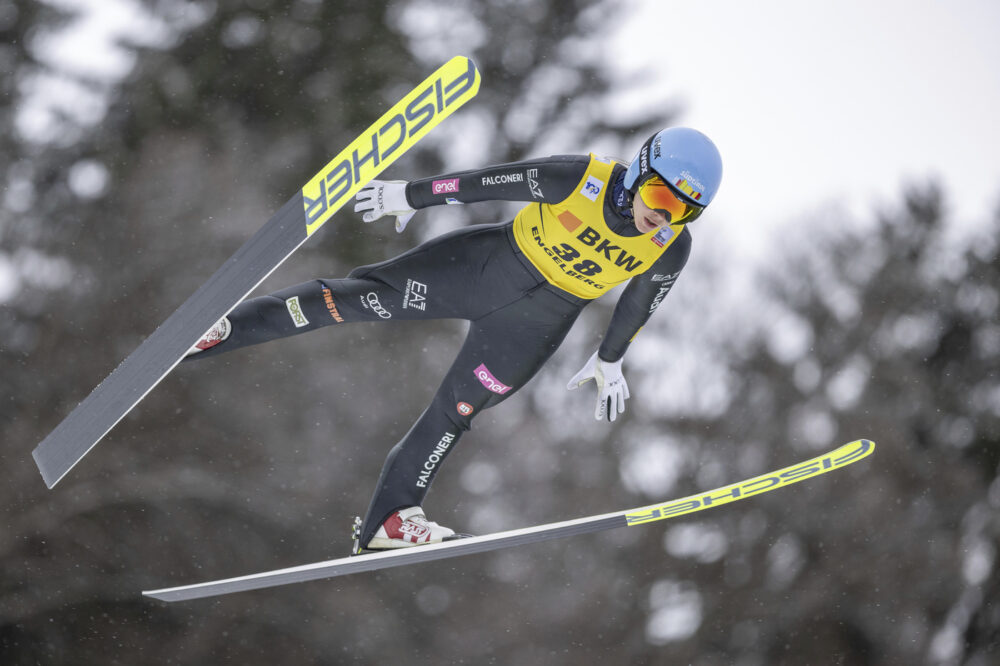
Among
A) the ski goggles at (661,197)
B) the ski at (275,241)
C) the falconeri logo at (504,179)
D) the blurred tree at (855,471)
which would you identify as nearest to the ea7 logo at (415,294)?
the falconeri logo at (504,179)

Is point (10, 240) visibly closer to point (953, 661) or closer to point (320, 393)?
point (320, 393)

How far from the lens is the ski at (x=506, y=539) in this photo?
3.57 meters

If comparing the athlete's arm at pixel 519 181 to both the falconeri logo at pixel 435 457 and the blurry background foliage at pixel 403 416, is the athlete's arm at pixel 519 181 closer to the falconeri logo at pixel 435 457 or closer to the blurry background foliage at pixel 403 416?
the falconeri logo at pixel 435 457

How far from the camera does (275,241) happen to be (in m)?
2.91

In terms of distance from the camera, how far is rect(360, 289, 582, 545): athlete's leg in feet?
11.5

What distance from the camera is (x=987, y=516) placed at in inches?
483

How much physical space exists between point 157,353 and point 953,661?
1218cm

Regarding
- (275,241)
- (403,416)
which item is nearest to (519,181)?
(275,241)

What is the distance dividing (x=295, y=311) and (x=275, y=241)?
0.59 metres

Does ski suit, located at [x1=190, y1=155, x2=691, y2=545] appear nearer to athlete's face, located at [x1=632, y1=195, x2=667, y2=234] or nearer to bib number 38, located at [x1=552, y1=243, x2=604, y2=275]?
bib number 38, located at [x1=552, y1=243, x2=604, y2=275]

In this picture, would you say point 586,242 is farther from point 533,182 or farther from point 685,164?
point 685,164

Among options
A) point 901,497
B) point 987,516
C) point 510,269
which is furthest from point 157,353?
point 987,516

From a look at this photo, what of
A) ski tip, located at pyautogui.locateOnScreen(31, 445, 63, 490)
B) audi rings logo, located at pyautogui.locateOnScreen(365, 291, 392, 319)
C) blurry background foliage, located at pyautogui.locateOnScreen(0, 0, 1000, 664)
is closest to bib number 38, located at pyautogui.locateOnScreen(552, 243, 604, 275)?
audi rings logo, located at pyautogui.locateOnScreen(365, 291, 392, 319)

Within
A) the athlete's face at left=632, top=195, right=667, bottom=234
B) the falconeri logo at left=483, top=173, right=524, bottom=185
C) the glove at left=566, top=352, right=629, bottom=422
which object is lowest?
the glove at left=566, top=352, right=629, bottom=422
